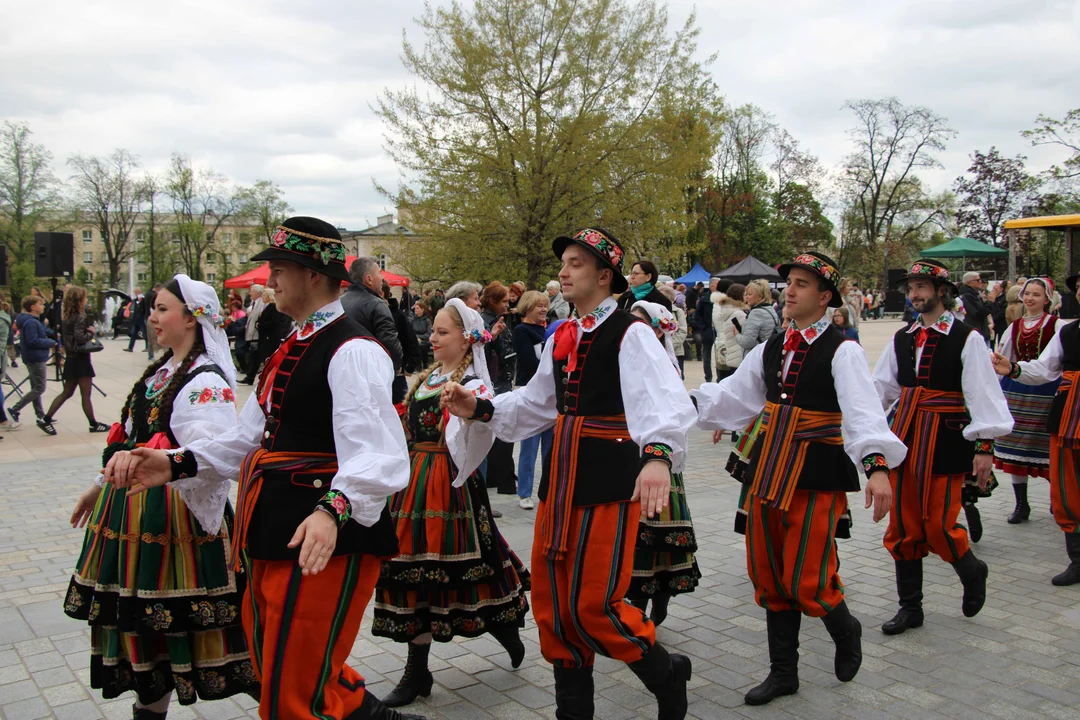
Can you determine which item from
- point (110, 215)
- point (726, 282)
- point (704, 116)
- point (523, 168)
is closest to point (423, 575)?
point (726, 282)

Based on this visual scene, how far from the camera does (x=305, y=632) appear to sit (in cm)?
272

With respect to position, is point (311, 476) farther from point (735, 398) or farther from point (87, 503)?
point (735, 398)

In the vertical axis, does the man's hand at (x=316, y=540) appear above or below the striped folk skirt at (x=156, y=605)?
above

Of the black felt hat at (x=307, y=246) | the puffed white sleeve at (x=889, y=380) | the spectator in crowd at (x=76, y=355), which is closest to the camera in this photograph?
the black felt hat at (x=307, y=246)

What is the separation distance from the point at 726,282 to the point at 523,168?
29.0 ft

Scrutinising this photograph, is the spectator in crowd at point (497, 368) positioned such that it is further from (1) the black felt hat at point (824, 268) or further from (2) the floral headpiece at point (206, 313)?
(2) the floral headpiece at point (206, 313)

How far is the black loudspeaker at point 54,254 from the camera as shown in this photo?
1530cm

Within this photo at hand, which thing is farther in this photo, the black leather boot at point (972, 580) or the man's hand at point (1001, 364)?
the man's hand at point (1001, 364)

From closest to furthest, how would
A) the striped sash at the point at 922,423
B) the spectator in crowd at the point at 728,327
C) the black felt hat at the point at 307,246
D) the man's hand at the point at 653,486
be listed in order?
the black felt hat at the point at 307,246 < the man's hand at the point at 653,486 < the striped sash at the point at 922,423 < the spectator in crowd at the point at 728,327

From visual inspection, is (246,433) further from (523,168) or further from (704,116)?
(704,116)

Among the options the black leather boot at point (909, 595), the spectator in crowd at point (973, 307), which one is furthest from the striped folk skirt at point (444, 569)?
the spectator in crowd at point (973, 307)

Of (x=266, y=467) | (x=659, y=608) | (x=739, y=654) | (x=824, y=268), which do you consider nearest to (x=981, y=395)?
(x=824, y=268)

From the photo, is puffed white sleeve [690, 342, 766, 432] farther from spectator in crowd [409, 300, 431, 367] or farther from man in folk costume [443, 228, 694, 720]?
spectator in crowd [409, 300, 431, 367]

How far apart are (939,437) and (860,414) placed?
1.39 m
